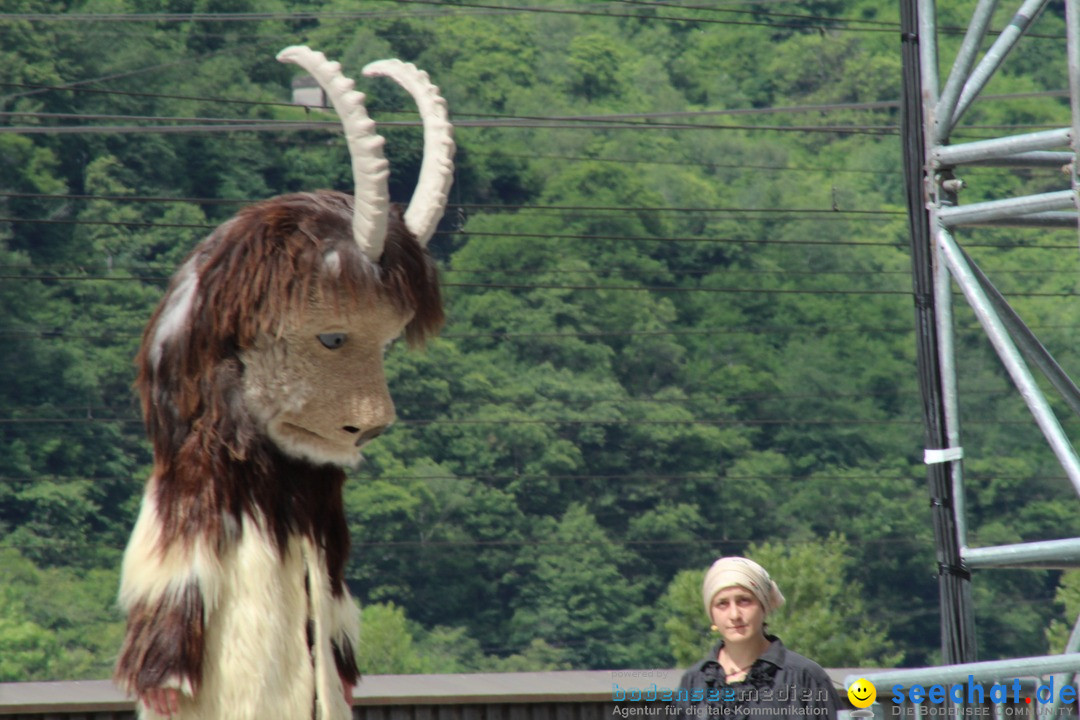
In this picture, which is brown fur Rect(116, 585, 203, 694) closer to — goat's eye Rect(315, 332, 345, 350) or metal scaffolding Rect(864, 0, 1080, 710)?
goat's eye Rect(315, 332, 345, 350)

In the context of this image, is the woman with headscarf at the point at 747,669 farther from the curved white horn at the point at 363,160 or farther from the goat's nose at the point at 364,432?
the curved white horn at the point at 363,160

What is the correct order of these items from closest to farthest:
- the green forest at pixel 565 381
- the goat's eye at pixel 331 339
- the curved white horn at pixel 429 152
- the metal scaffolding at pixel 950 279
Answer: the goat's eye at pixel 331 339 → the curved white horn at pixel 429 152 → the metal scaffolding at pixel 950 279 → the green forest at pixel 565 381

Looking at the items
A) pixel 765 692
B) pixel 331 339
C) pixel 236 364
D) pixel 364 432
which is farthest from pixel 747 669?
pixel 236 364

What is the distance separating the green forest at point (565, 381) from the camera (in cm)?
4112

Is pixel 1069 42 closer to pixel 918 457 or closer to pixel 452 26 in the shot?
pixel 918 457

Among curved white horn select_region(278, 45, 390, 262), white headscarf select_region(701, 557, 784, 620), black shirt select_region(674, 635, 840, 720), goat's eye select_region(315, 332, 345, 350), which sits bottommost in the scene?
black shirt select_region(674, 635, 840, 720)

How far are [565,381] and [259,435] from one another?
149 ft

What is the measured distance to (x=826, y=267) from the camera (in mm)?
51969

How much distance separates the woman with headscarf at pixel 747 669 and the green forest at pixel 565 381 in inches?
1300

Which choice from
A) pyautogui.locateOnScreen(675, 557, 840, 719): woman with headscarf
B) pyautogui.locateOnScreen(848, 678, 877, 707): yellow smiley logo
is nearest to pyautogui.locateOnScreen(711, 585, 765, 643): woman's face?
pyautogui.locateOnScreen(675, 557, 840, 719): woman with headscarf

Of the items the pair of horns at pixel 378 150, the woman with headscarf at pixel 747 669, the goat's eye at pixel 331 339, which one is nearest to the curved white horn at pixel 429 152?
the pair of horns at pixel 378 150

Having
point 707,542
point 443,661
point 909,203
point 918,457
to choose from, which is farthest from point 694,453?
point 909,203

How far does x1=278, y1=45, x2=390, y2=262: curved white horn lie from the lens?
126 inches

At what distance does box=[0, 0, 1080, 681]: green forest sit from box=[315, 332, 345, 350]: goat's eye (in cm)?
3356
